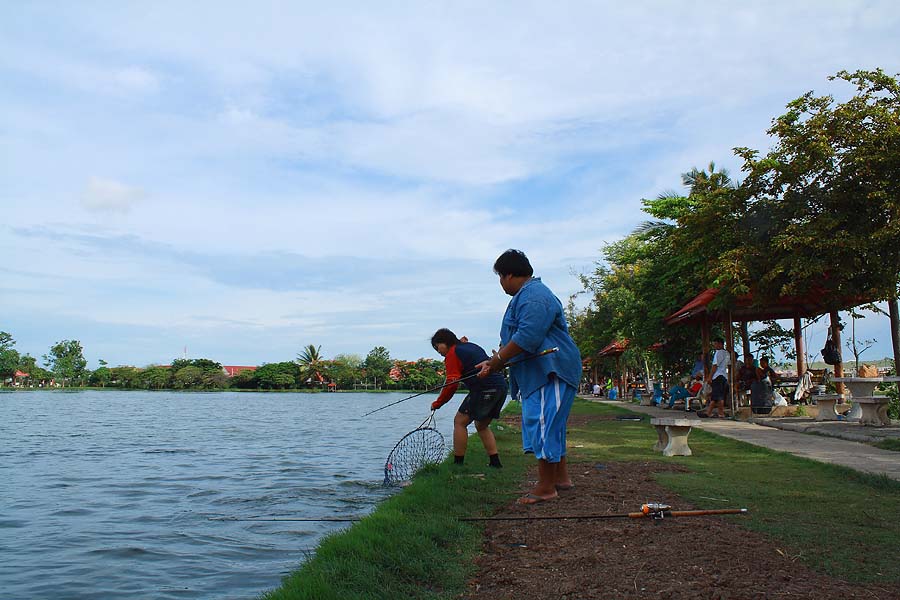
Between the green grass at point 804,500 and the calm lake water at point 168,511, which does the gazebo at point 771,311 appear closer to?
the green grass at point 804,500

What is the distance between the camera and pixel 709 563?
360 cm

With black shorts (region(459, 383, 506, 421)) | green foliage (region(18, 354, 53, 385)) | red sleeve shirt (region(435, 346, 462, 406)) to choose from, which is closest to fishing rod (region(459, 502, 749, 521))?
black shorts (region(459, 383, 506, 421))

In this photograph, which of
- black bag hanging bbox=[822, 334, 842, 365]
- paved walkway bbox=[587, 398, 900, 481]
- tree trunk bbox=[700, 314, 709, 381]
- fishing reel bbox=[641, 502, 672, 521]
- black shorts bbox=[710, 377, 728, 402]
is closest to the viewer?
fishing reel bbox=[641, 502, 672, 521]

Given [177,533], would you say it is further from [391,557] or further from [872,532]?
[872,532]

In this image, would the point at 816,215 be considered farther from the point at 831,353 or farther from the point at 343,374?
the point at 343,374

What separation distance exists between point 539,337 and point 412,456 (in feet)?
12.4

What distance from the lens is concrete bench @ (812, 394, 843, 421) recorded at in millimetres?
14289

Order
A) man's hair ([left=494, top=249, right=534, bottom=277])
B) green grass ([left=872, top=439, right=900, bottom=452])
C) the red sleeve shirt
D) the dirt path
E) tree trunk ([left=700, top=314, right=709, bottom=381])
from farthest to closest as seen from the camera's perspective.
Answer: tree trunk ([left=700, top=314, right=709, bottom=381]) < green grass ([left=872, top=439, right=900, bottom=452]) < the red sleeve shirt < man's hair ([left=494, top=249, right=534, bottom=277]) < the dirt path

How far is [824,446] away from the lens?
31.3 feet

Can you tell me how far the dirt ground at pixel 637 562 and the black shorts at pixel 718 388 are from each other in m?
12.0

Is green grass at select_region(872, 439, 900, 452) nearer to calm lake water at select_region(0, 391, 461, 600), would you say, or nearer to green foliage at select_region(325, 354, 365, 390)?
calm lake water at select_region(0, 391, 461, 600)

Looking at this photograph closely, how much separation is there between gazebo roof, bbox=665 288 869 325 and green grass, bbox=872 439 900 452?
219 inches

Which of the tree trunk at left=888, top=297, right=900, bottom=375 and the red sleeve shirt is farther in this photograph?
the tree trunk at left=888, top=297, right=900, bottom=375

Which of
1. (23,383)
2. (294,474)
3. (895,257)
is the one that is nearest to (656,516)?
(294,474)
